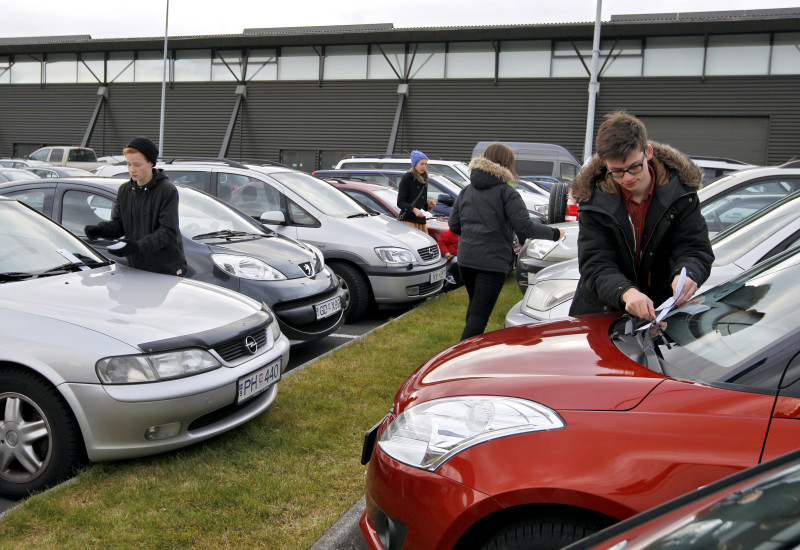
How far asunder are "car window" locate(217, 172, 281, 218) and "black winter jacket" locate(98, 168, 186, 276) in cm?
268

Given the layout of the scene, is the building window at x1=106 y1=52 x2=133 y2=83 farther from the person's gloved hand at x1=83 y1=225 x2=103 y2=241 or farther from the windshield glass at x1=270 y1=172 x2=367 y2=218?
the person's gloved hand at x1=83 y1=225 x2=103 y2=241

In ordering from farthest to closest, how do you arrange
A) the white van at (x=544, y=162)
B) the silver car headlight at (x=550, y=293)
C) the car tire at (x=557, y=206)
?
1. the white van at (x=544, y=162)
2. the car tire at (x=557, y=206)
3. the silver car headlight at (x=550, y=293)

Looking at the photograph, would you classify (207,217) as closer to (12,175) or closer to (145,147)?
(145,147)

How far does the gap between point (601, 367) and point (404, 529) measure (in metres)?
0.79

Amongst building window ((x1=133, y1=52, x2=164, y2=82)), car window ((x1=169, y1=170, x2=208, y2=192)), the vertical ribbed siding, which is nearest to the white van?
the vertical ribbed siding

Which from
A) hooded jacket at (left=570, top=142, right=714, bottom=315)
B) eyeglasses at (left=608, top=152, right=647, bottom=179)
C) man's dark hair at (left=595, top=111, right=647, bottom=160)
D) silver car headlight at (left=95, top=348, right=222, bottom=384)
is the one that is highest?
man's dark hair at (left=595, top=111, right=647, bottom=160)

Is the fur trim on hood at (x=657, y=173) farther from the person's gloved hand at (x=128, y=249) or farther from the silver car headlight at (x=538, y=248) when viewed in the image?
the silver car headlight at (x=538, y=248)

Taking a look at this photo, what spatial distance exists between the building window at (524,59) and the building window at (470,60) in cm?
50

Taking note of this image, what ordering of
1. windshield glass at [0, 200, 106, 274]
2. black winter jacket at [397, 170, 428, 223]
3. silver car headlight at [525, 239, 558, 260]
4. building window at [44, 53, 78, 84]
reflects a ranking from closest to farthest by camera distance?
1. windshield glass at [0, 200, 106, 274]
2. silver car headlight at [525, 239, 558, 260]
3. black winter jacket at [397, 170, 428, 223]
4. building window at [44, 53, 78, 84]

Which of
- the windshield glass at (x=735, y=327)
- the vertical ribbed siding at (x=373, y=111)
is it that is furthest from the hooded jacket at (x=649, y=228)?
the vertical ribbed siding at (x=373, y=111)

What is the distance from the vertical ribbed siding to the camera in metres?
24.7

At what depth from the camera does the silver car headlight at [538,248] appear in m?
7.07

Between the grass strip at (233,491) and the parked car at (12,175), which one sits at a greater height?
the parked car at (12,175)

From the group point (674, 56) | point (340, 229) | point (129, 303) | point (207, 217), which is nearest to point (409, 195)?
point (340, 229)
